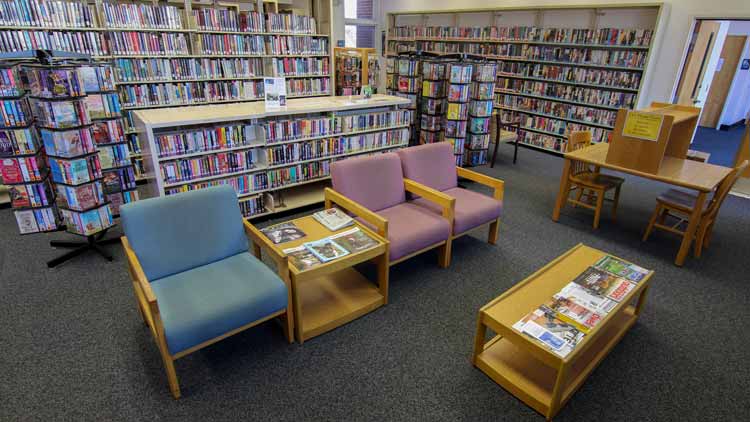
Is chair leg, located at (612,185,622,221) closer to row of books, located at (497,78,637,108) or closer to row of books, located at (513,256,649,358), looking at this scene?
row of books, located at (513,256,649,358)

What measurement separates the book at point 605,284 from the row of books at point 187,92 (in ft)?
16.6

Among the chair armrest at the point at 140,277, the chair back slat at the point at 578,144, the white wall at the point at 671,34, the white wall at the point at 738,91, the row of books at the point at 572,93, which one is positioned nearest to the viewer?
the chair armrest at the point at 140,277

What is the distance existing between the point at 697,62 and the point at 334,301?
6.76 metres

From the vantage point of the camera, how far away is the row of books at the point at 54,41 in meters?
4.26

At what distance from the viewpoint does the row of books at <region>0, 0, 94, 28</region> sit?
4.21 meters

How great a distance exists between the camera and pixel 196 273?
2.55 m

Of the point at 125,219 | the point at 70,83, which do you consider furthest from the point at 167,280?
the point at 70,83

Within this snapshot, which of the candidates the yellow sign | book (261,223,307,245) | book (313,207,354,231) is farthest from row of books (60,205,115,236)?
the yellow sign

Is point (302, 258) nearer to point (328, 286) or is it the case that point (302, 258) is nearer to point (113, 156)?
point (328, 286)

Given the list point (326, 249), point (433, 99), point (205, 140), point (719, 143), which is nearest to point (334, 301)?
point (326, 249)

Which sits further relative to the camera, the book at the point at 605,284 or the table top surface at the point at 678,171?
the table top surface at the point at 678,171

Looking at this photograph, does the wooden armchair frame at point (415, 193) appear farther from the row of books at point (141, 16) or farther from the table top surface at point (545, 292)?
the row of books at point (141, 16)

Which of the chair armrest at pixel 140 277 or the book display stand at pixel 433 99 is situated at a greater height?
the book display stand at pixel 433 99

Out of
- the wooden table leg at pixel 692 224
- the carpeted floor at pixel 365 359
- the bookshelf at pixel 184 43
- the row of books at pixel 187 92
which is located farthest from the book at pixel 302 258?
the row of books at pixel 187 92
